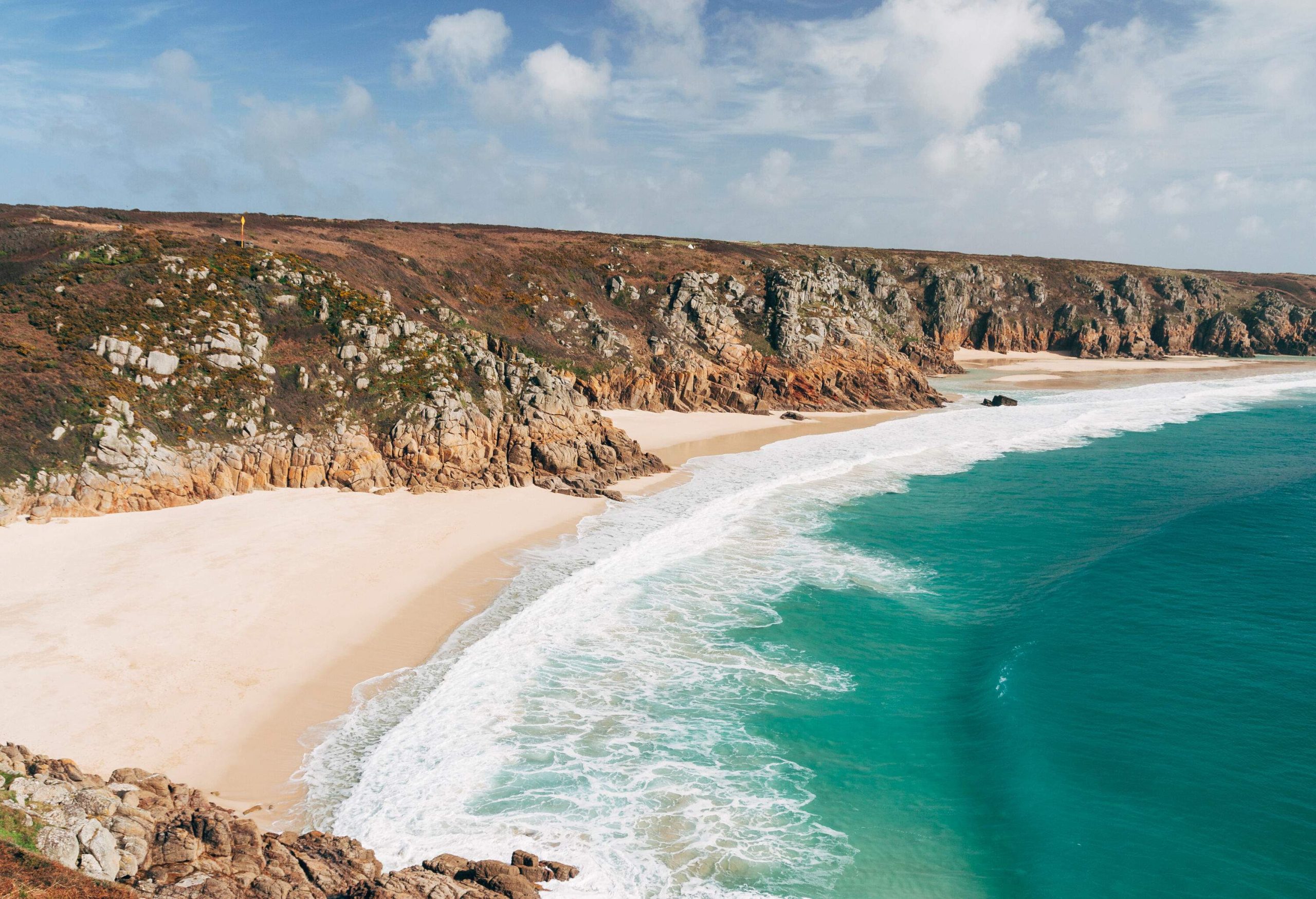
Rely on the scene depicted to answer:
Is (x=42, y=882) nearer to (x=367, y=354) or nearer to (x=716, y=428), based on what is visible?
(x=367, y=354)

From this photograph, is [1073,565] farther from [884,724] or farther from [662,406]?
[662,406]

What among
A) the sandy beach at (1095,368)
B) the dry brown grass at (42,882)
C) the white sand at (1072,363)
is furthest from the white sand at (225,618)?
the white sand at (1072,363)

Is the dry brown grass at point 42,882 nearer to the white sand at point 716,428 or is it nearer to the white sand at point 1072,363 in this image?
the white sand at point 716,428

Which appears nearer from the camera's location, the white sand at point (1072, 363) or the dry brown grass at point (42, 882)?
the dry brown grass at point (42, 882)

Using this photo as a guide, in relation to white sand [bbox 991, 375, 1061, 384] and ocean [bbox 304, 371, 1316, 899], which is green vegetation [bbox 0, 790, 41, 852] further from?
white sand [bbox 991, 375, 1061, 384]

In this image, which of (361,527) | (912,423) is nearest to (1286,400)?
(912,423)

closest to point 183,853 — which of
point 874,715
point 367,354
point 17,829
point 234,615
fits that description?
point 17,829
